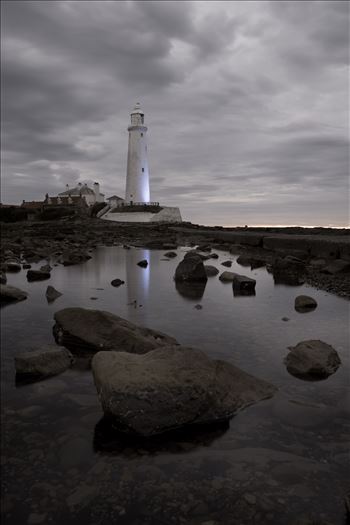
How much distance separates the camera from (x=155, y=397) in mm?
3211

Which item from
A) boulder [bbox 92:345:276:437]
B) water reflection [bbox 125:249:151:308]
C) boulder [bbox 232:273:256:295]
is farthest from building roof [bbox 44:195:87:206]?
boulder [bbox 92:345:276:437]

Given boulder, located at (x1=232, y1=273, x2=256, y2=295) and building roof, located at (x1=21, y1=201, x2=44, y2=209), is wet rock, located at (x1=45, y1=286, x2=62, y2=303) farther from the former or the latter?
building roof, located at (x1=21, y1=201, x2=44, y2=209)

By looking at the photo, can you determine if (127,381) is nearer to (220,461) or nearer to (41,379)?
(220,461)

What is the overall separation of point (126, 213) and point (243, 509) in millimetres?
57985

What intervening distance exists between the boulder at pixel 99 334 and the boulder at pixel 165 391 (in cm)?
101

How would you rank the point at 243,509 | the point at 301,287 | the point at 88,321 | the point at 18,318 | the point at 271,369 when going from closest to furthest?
the point at 243,509 < the point at 271,369 < the point at 88,321 < the point at 18,318 < the point at 301,287

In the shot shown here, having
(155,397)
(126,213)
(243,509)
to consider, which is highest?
(126,213)

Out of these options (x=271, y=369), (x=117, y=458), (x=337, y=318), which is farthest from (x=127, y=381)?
(x=337, y=318)

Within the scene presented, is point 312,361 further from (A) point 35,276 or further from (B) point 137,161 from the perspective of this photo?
(B) point 137,161

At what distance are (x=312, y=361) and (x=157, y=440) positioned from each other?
214 centimetres

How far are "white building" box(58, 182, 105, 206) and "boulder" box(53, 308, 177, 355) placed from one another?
70287 mm

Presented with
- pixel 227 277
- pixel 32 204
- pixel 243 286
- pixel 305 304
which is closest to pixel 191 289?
pixel 243 286

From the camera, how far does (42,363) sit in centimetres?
439

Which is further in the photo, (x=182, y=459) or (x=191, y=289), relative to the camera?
(x=191, y=289)
